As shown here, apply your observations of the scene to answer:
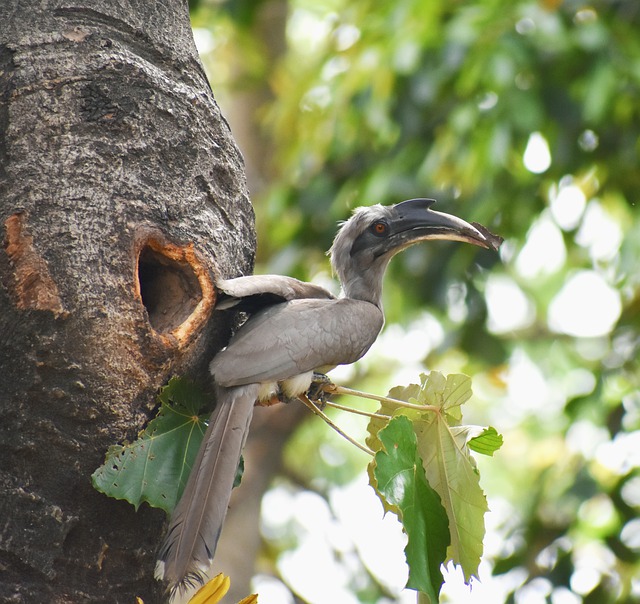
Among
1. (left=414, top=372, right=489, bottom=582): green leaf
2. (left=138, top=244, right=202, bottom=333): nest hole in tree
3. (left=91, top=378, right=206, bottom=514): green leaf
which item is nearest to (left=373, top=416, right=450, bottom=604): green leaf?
(left=414, top=372, right=489, bottom=582): green leaf

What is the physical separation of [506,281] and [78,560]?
5.24 m

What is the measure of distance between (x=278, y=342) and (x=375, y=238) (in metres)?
0.96

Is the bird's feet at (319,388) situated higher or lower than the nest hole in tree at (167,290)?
lower

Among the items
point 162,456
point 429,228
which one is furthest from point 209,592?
point 429,228

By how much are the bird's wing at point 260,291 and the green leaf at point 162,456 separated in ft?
0.86

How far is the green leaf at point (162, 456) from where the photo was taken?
2332mm

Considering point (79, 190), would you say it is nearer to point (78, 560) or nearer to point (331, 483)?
point (78, 560)

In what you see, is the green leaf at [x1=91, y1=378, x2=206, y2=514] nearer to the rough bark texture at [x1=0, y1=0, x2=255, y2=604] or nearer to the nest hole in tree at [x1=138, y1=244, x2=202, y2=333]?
the rough bark texture at [x1=0, y1=0, x2=255, y2=604]

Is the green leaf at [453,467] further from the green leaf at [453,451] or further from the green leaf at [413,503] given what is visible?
the green leaf at [413,503]

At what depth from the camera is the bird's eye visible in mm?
3580

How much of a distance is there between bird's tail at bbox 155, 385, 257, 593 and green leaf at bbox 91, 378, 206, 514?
0.13ft

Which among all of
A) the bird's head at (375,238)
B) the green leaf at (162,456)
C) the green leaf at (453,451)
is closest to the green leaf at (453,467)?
the green leaf at (453,451)

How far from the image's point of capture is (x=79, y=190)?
2562mm

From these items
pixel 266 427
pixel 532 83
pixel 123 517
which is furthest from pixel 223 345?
pixel 266 427
